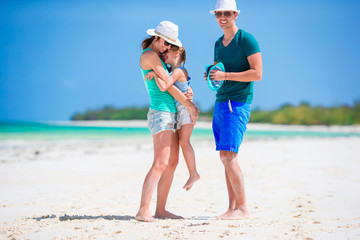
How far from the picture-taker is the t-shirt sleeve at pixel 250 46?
3.53 meters

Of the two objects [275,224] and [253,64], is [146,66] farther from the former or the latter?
[275,224]

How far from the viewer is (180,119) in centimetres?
359

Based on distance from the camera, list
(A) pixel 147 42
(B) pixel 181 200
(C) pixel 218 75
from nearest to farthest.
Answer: (C) pixel 218 75 → (A) pixel 147 42 → (B) pixel 181 200

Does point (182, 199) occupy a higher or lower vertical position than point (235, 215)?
lower

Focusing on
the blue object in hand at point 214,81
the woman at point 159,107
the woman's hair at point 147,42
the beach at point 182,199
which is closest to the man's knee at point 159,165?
the woman at point 159,107

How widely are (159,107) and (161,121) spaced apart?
0.41 ft

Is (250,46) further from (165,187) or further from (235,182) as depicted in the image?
(165,187)

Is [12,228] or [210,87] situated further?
[210,87]

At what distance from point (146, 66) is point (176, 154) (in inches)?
33.8

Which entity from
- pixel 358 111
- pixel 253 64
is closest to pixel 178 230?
pixel 253 64

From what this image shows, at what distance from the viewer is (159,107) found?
11.5ft

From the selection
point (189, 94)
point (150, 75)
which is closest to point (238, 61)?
point (189, 94)

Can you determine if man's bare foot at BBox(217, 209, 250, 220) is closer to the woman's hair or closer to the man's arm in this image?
the man's arm

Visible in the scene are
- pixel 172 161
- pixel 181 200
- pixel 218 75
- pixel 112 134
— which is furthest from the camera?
pixel 112 134
